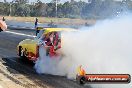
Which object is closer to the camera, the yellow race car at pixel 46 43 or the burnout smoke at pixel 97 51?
the burnout smoke at pixel 97 51

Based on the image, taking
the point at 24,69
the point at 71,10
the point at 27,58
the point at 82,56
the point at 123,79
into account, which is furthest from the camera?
the point at 71,10

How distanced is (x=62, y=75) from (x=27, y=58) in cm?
325

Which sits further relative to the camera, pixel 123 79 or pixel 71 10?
pixel 71 10

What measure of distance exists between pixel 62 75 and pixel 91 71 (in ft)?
4.05

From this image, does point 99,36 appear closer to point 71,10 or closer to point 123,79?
point 123,79

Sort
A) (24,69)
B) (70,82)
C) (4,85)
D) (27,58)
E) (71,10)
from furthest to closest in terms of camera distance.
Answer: (71,10), (27,58), (24,69), (70,82), (4,85)

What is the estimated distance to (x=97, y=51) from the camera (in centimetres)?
1251

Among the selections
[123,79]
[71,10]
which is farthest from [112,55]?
[71,10]

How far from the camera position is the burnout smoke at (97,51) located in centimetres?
1188

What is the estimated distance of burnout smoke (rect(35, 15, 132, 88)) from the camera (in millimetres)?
11883

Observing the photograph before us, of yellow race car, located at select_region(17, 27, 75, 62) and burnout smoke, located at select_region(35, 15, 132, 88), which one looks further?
yellow race car, located at select_region(17, 27, 75, 62)

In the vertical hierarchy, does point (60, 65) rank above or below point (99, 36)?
below

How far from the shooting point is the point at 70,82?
38.7ft

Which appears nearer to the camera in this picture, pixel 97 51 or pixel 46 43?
pixel 97 51
